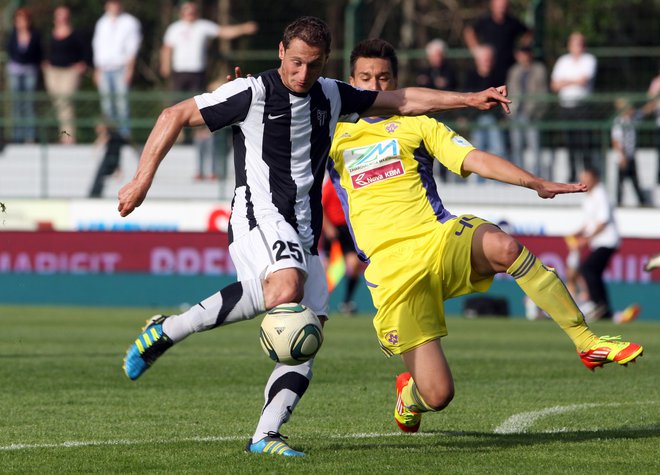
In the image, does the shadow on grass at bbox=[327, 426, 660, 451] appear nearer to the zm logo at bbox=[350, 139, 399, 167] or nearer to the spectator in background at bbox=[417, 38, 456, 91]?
the zm logo at bbox=[350, 139, 399, 167]

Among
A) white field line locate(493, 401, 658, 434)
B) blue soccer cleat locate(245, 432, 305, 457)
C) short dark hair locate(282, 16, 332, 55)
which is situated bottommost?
white field line locate(493, 401, 658, 434)

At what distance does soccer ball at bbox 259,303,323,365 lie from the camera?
6.16 meters

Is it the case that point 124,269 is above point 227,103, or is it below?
below

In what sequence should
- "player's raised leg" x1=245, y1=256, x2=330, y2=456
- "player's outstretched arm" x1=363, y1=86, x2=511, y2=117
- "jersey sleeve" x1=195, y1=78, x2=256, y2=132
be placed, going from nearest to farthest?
"jersey sleeve" x1=195, y1=78, x2=256, y2=132, "player's raised leg" x1=245, y1=256, x2=330, y2=456, "player's outstretched arm" x1=363, y1=86, x2=511, y2=117

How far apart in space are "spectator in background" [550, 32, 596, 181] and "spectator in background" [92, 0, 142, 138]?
7.03 metres

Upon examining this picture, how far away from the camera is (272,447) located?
6629 millimetres

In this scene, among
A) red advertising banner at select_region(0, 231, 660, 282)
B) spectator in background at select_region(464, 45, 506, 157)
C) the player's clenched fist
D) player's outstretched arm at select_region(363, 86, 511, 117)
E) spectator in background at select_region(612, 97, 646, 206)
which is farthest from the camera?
red advertising banner at select_region(0, 231, 660, 282)

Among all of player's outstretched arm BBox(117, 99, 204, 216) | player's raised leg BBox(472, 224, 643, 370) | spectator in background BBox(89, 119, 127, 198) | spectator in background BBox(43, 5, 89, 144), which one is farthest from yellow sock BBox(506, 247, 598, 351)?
spectator in background BBox(43, 5, 89, 144)

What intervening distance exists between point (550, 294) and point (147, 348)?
2139mm

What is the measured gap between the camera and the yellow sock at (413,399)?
7.37m

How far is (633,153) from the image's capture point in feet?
65.9

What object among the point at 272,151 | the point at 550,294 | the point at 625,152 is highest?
the point at 272,151

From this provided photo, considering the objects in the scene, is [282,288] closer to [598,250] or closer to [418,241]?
[418,241]

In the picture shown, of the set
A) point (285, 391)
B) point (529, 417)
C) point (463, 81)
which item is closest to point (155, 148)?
point (285, 391)
